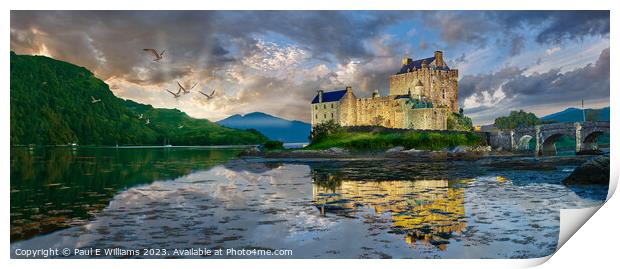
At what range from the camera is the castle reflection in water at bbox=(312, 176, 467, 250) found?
6.47 m

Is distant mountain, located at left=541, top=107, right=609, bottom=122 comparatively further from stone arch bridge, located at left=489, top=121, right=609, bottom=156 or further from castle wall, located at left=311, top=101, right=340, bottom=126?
castle wall, located at left=311, top=101, right=340, bottom=126

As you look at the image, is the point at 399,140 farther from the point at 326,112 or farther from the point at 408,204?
the point at 408,204

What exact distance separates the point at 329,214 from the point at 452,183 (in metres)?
4.25

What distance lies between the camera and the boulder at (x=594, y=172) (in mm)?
8789

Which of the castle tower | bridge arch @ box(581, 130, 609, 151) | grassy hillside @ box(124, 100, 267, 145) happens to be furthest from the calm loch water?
the castle tower

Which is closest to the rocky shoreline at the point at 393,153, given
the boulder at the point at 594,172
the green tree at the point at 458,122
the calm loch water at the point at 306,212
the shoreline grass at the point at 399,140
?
the shoreline grass at the point at 399,140

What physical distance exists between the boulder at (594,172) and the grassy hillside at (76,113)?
954cm

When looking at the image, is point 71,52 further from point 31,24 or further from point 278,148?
point 278,148

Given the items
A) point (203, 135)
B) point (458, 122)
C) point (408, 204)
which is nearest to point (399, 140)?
point (458, 122)

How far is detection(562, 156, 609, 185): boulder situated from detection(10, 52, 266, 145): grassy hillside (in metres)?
9.54

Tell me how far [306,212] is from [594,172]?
5.91 meters

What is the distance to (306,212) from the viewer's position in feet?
25.5

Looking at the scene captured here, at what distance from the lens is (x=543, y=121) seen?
1573 cm
